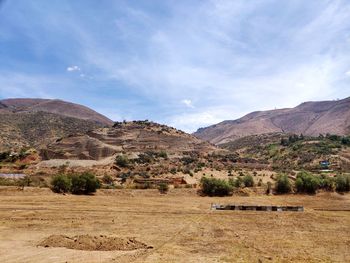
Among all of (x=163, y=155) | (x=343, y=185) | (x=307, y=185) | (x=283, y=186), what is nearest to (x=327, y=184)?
(x=343, y=185)

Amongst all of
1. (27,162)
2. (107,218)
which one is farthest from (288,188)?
(27,162)

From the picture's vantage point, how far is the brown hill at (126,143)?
86438 mm

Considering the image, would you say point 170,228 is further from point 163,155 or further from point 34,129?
point 34,129

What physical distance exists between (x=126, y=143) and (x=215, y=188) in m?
51.7

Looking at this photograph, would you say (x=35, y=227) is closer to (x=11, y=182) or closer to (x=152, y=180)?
(x=11, y=182)

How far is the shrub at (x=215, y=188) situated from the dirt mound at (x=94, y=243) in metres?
26.8

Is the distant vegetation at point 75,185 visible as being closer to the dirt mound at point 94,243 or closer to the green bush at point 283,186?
the green bush at point 283,186

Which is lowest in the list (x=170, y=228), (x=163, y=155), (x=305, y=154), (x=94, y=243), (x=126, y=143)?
(x=94, y=243)

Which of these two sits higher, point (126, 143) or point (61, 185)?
point (126, 143)

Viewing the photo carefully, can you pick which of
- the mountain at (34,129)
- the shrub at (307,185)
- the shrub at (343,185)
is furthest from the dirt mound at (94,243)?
the mountain at (34,129)

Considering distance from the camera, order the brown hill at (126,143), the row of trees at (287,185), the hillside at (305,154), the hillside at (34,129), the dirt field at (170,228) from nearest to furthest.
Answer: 1. the dirt field at (170,228)
2. the row of trees at (287,185)
3. the hillside at (305,154)
4. the brown hill at (126,143)
5. the hillside at (34,129)

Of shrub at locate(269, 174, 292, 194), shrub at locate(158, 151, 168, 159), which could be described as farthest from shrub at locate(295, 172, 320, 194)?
shrub at locate(158, 151, 168, 159)

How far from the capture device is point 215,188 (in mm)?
48094

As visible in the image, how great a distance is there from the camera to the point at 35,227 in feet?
87.0
